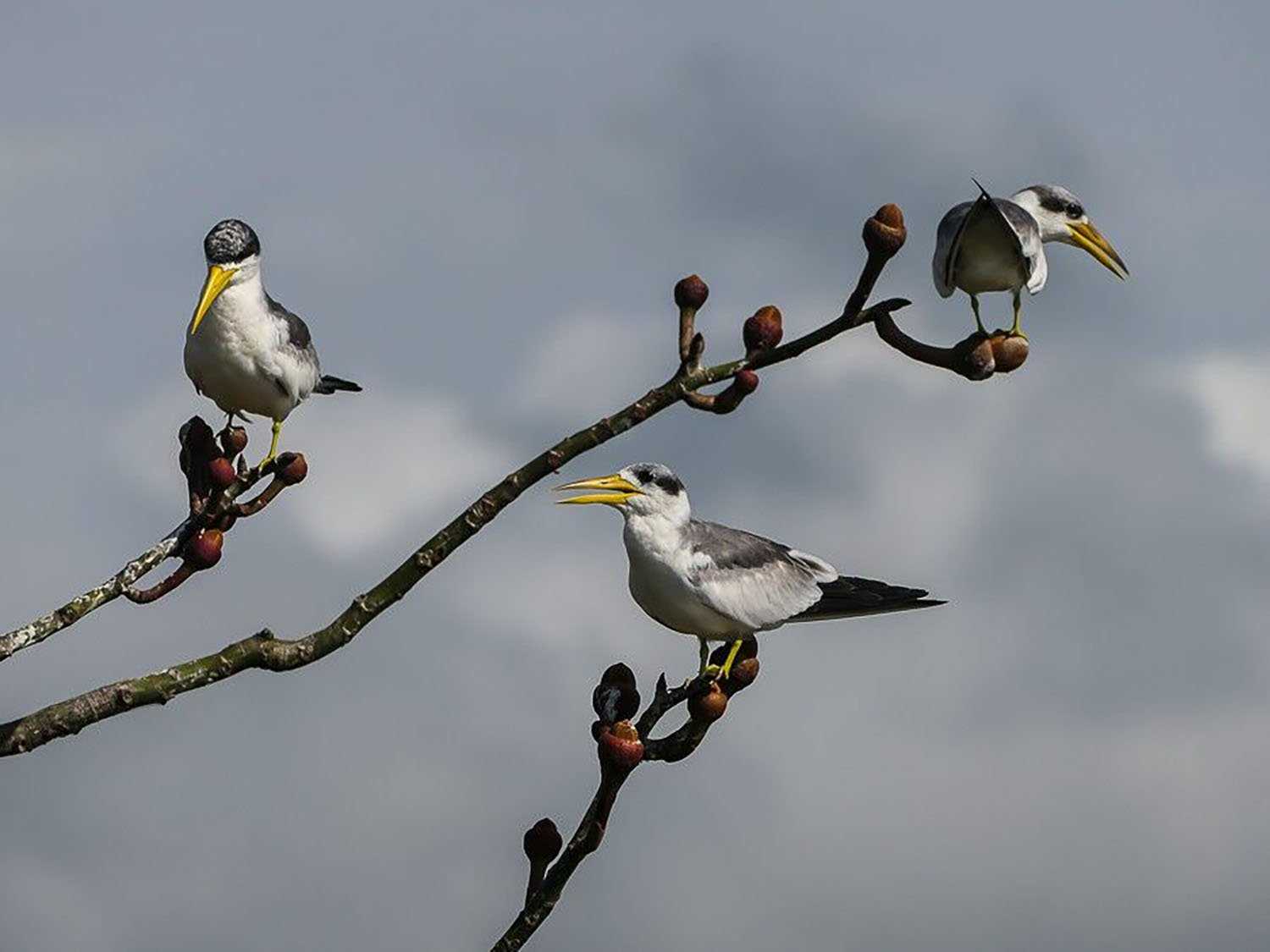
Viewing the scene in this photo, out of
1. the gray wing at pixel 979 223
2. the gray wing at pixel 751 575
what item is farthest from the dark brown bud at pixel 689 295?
the gray wing at pixel 751 575

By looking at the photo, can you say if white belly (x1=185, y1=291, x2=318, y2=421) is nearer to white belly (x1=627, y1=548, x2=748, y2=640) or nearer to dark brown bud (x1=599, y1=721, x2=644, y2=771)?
white belly (x1=627, y1=548, x2=748, y2=640)

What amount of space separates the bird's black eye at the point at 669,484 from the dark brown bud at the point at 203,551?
4.23m

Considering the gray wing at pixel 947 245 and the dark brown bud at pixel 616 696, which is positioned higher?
the gray wing at pixel 947 245

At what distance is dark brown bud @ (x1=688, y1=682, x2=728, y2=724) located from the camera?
7816 millimetres

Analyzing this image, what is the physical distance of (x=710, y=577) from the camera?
12141 millimetres

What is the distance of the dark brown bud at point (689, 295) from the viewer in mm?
6992

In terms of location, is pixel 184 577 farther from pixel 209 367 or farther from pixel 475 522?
pixel 209 367

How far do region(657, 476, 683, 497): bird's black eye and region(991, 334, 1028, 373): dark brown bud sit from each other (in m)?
5.59

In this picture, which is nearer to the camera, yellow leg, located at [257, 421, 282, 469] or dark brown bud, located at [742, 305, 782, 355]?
dark brown bud, located at [742, 305, 782, 355]

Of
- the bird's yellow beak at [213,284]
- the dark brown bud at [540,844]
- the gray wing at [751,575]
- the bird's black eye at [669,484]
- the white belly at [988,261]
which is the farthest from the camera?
the bird's yellow beak at [213,284]

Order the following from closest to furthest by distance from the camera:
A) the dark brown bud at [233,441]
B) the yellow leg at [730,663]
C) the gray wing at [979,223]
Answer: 1. the yellow leg at [730,663]
2. the dark brown bud at [233,441]
3. the gray wing at [979,223]

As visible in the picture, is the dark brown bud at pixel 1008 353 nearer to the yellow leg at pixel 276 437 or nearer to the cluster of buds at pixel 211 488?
the cluster of buds at pixel 211 488

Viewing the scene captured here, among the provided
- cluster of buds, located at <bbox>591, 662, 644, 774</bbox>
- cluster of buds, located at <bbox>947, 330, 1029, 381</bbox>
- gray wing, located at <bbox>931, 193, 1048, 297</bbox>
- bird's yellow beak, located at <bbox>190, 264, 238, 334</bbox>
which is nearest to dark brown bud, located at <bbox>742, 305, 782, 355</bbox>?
cluster of buds, located at <bbox>947, 330, 1029, 381</bbox>

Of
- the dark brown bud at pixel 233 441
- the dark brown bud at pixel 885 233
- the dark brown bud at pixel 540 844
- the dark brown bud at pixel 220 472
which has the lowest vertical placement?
the dark brown bud at pixel 540 844
